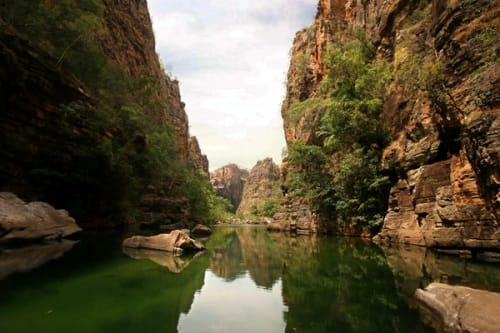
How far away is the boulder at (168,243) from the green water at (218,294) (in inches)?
74.8

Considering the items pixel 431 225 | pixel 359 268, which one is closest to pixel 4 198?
pixel 359 268

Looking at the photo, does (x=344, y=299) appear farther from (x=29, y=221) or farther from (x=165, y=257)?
(x=29, y=221)

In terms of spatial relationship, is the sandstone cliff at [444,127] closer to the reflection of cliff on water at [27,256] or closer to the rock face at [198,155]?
the reflection of cliff on water at [27,256]

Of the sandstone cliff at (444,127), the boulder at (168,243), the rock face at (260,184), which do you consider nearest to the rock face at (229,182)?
the rock face at (260,184)

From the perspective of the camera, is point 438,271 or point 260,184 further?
point 260,184

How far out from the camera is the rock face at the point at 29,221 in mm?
10914

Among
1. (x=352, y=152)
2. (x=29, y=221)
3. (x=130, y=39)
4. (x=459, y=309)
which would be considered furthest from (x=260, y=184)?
(x=459, y=309)

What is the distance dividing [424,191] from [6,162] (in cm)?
1988

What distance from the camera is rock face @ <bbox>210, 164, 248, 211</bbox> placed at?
132m

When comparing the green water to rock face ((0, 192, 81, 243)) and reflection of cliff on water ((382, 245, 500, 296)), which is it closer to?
reflection of cliff on water ((382, 245, 500, 296))

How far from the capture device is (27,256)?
32.0 ft

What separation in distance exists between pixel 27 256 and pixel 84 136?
10.4m

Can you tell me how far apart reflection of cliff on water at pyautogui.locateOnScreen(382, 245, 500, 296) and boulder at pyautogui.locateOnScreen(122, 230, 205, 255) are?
787 centimetres

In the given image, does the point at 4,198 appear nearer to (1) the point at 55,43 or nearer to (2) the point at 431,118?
(1) the point at 55,43
